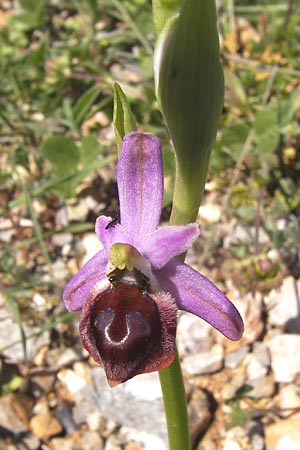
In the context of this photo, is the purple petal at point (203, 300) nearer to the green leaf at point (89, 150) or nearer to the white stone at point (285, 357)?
the white stone at point (285, 357)

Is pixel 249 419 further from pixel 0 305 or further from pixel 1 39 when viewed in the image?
pixel 1 39

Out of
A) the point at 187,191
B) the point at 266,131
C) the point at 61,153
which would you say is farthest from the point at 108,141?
the point at 187,191

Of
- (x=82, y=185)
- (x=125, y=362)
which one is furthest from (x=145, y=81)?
(x=125, y=362)

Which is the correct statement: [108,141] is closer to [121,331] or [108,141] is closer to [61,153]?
[61,153]

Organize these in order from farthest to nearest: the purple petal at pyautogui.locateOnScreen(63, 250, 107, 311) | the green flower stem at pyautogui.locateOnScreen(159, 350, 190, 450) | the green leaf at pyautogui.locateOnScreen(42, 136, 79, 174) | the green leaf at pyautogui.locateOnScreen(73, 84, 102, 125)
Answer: the green leaf at pyautogui.locateOnScreen(73, 84, 102, 125) < the green leaf at pyautogui.locateOnScreen(42, 136, 79, 174) < the green flower stem at pyautogui.locateOnScreen(159, 350, 190, 450) < the purple petal at pyautogui.locateOnScreen(63, 250, 107, 311)

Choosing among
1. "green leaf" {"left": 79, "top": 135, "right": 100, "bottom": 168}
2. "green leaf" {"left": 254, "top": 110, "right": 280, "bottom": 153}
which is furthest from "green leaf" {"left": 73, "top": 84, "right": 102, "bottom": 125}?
"green leaf" {"left": 254, "top": 110, "right": 280, "bottom": 153}

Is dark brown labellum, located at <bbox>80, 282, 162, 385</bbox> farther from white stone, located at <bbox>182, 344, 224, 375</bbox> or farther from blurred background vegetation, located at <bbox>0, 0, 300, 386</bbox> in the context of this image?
white stone, located at <bbox>182, 344, 224, 375</bbox>
